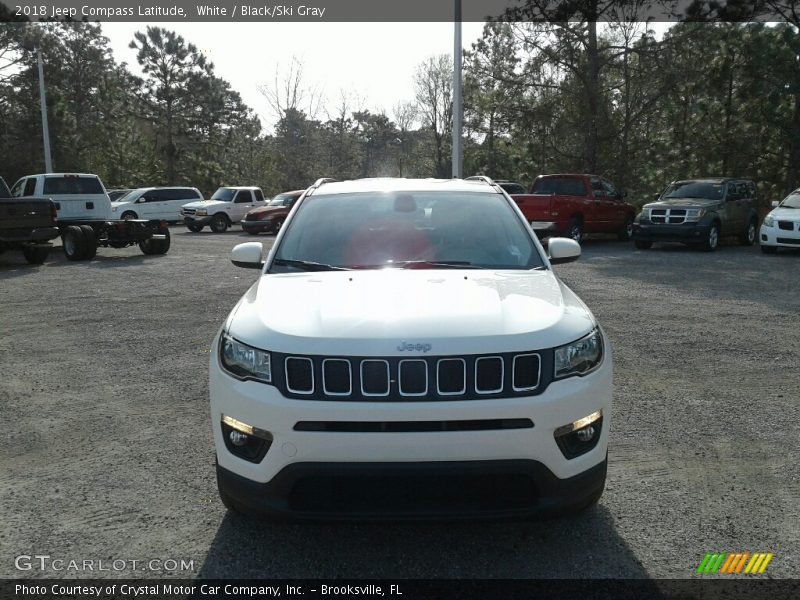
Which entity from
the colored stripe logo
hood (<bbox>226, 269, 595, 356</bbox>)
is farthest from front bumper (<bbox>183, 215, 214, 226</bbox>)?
the colored stripe logo

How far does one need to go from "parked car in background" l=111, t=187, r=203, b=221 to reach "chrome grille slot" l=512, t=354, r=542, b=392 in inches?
1235

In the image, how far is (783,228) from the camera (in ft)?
56.7

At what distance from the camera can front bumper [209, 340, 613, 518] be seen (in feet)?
9.33

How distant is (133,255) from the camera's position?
757 inches

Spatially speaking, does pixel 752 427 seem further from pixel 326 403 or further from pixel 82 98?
pixel 82 98

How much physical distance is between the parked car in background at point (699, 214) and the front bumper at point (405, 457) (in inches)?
657

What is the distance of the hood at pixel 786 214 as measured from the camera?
56.3 ft

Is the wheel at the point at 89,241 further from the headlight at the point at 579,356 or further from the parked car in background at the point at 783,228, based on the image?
the headlight at the point at 579,356

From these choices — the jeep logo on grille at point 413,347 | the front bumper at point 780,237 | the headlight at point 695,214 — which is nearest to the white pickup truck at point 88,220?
the headlight at point 695,214

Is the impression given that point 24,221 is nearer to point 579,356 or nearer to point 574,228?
point 574,228

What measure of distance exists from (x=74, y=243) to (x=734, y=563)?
16990 mm

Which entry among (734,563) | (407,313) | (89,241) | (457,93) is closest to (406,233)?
(407,313)

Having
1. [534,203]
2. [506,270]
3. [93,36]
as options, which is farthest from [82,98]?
[506,270]

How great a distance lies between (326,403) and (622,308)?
780 cm
